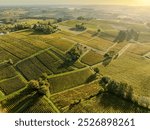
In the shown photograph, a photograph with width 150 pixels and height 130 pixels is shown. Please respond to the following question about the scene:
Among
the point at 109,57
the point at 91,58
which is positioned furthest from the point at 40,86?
the point at 109,57

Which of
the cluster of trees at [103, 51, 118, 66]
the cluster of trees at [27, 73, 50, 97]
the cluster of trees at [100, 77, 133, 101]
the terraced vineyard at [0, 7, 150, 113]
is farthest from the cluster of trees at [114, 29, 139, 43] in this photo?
the cluster of trees at [27, 73, 50, 97]

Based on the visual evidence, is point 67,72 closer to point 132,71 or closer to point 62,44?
point 132,71

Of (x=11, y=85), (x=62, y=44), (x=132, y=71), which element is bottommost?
(x=132, y=71)

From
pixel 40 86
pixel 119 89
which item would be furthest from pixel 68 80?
pixel 119 89

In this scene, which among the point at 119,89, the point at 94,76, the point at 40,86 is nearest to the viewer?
the point at 119,89

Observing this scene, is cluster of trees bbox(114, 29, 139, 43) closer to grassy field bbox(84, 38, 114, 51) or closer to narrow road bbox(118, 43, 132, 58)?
narrow road bbox(118, 43, 132, 58)

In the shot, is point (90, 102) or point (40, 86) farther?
point (40, 86)

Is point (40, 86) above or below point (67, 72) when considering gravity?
above

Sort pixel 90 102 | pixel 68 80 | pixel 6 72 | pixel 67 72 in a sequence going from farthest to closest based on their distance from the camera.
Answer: pixel 67 72 < pixel 6 72 < pixel 68 80 < pixel 90 102

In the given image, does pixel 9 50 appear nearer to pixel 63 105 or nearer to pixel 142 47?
pixel 63 105
